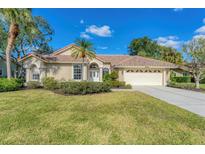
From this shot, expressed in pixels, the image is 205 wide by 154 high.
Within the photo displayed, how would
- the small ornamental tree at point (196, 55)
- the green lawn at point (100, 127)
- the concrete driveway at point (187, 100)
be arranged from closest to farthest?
the green lawn at point (100, 127) < the concrete driveway at point (187, 100) < the small ornamental tree at point (196, 55)

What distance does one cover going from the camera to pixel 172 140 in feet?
14.1

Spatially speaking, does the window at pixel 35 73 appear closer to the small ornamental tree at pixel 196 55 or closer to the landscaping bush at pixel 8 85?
the landscaping bush at pixel 8 85

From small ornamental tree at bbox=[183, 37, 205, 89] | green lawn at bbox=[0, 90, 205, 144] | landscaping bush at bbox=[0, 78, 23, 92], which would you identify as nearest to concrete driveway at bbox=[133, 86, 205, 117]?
green lawn at bbox=[0, 90, 205, 144]

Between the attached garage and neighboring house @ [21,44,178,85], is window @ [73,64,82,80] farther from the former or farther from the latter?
the attached garage

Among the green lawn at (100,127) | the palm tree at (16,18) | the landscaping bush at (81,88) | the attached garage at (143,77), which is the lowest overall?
the green lawn at (100,127)

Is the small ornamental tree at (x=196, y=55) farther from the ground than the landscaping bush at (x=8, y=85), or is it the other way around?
the small ornamental tree at (x=196, y=55)

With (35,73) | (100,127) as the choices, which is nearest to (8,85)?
(35,73)

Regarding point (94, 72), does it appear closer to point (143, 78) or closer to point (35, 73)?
point (143, 78)

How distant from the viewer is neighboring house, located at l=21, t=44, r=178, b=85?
19.5m

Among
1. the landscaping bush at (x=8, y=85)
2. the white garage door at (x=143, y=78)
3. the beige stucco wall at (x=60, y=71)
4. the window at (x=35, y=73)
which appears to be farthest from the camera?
the white garage door at (x=143, y=78)

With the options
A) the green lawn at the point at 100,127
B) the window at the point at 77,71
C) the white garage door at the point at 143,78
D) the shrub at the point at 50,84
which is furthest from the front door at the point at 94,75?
the green lawn at the point at 100,127

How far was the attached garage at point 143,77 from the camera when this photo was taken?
74.6 feet

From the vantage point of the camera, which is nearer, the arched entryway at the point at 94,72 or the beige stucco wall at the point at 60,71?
the beige stucco wall at the point at 60,71
